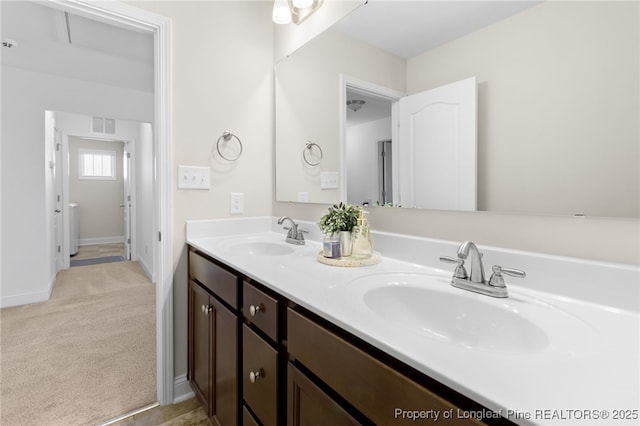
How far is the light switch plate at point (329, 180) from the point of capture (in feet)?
5.24

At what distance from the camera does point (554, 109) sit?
84 cm

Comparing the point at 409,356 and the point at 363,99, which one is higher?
the point at 363,99

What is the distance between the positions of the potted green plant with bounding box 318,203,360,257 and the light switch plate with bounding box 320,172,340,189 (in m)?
0.33

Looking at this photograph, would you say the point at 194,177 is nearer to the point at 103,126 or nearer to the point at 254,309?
the point at 254,309

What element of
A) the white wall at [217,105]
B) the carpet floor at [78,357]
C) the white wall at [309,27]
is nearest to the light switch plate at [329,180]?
the white wall at [217,105]

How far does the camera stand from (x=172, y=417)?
1554 millimetres

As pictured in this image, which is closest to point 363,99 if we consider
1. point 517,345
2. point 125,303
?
point 517,345

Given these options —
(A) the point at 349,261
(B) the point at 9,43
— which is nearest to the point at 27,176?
(B) the point at 9,43

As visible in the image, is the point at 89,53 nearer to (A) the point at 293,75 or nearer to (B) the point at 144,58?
(B) the point at 144,58

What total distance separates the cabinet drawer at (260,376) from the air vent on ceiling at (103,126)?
4.84 meters

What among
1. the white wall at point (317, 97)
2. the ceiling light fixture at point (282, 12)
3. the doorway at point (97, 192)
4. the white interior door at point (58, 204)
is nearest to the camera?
the white wall at point (317, 97)

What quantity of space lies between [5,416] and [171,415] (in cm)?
81

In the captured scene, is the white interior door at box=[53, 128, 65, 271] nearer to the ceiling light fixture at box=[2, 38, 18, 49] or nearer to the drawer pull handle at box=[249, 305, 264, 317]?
the ceiling light fixture at box=[2, 38, 18, 49]

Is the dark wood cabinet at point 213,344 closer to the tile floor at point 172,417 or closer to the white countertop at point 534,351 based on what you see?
the tile floor at point 172,417
